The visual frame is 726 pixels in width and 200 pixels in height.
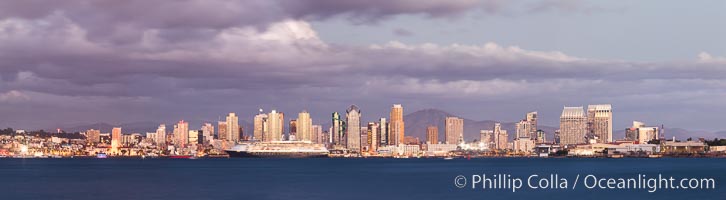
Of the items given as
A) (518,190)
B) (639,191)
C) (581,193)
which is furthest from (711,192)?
(518,190)

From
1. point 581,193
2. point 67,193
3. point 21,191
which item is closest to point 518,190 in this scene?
point 581,193

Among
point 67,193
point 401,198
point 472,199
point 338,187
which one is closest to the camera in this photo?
point 472,199

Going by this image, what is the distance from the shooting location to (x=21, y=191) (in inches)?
4033

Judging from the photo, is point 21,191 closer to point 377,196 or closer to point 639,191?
point 377,196

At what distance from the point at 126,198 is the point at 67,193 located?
1073 centimetres

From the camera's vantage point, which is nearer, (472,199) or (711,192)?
(472,199)

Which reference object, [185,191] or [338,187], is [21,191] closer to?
[185,191]

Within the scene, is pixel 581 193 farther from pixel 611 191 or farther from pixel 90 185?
Answer: pixel 90 185

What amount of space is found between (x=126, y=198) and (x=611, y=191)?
49.3 m

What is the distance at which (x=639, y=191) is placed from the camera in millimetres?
95875

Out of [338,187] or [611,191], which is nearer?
[611,191]

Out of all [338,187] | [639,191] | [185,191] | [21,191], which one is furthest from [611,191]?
[21,191]

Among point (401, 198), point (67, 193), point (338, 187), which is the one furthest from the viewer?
point (338, 187)

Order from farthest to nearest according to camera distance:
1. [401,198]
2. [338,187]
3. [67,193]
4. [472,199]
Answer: [338,187] → [67,193] → [401,198] → [472,199]
